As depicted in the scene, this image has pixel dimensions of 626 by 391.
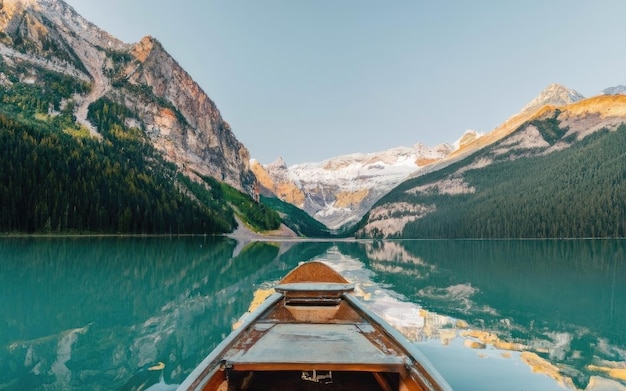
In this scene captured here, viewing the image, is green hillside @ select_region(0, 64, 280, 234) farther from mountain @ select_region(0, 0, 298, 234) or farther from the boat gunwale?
the boat gunwale

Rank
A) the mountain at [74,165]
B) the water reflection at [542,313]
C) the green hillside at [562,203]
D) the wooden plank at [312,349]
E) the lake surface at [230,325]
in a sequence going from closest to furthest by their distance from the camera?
the wooden plank at [312,349] → the lake surface at [230,325] → the water reflection at [542,313] → the mountain at [74,165] → the green hillside at [562,203]

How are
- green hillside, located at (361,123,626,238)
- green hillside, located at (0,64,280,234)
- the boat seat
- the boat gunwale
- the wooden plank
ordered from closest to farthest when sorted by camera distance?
1. the boat gunwale
2. the wooden plank
3. the boat seat
4. green hillside, located at (0,64,280,234)
5. green hillside, located at (361,123,626,238)

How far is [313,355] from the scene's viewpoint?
686 centimetres

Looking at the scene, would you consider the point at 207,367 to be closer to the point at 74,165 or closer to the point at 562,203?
the point at 74,165

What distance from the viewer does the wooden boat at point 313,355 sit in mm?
6285

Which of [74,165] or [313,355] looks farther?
[74,165]

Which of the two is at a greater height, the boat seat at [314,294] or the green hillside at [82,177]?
the green hillside at [82,177]

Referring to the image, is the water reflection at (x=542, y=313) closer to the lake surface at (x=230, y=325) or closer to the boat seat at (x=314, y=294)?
the lake surface at (x=230, y=325)

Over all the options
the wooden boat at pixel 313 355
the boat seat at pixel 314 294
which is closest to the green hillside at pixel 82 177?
the boat seat at pixel 314 294

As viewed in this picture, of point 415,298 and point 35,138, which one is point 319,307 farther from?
point 35,138

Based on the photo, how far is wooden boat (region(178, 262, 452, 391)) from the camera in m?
6.29

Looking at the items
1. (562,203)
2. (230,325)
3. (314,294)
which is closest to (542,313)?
(314,294)

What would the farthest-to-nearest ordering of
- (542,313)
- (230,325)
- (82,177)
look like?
(82,177) → (542,313) → (230,325)

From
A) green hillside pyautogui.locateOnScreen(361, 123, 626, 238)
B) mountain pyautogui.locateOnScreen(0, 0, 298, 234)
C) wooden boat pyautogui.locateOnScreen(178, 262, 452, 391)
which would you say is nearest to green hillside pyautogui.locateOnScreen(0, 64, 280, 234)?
mountain pyautogui.locateOnScreen(0, 0, 298, 234)
